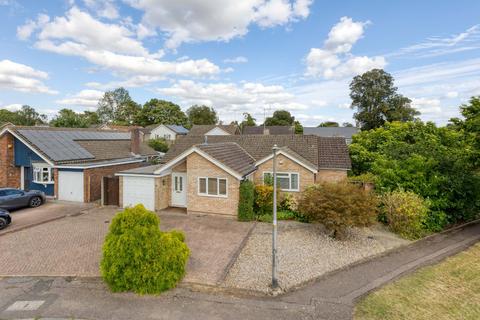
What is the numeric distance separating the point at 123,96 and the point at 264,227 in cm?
9155

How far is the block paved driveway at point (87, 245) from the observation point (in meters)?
9.77

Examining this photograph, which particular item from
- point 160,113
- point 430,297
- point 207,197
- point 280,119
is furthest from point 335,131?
point 430,297

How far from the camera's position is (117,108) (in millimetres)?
93000

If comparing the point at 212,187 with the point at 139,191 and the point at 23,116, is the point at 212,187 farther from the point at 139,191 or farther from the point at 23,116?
the point at 23,116

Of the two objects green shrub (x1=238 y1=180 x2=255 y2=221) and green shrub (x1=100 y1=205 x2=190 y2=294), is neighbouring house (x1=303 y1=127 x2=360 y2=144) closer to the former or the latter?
green shrub (x1=238 y1=180 x2=255 y2=221)

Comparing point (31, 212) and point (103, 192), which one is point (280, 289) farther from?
point (31, 212)

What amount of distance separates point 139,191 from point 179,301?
36.0 ft

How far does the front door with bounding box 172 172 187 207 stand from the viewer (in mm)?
18156

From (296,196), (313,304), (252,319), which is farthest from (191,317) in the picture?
(296,196)

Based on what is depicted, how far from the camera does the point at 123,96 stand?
307ft

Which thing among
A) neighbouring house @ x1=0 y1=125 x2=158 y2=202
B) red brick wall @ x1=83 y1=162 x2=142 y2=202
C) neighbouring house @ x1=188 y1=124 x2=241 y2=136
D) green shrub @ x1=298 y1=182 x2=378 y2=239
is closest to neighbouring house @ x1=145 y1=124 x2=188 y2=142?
neighbouring house @ x1=188 y1=124 x2=241 y2=136

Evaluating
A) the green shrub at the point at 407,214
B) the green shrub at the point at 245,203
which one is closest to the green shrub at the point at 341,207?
the green shrub at the point at 407,214

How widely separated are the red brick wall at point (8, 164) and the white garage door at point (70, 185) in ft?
14.3

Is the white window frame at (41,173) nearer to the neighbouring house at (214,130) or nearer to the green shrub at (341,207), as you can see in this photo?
the green shrub at (341,207)
